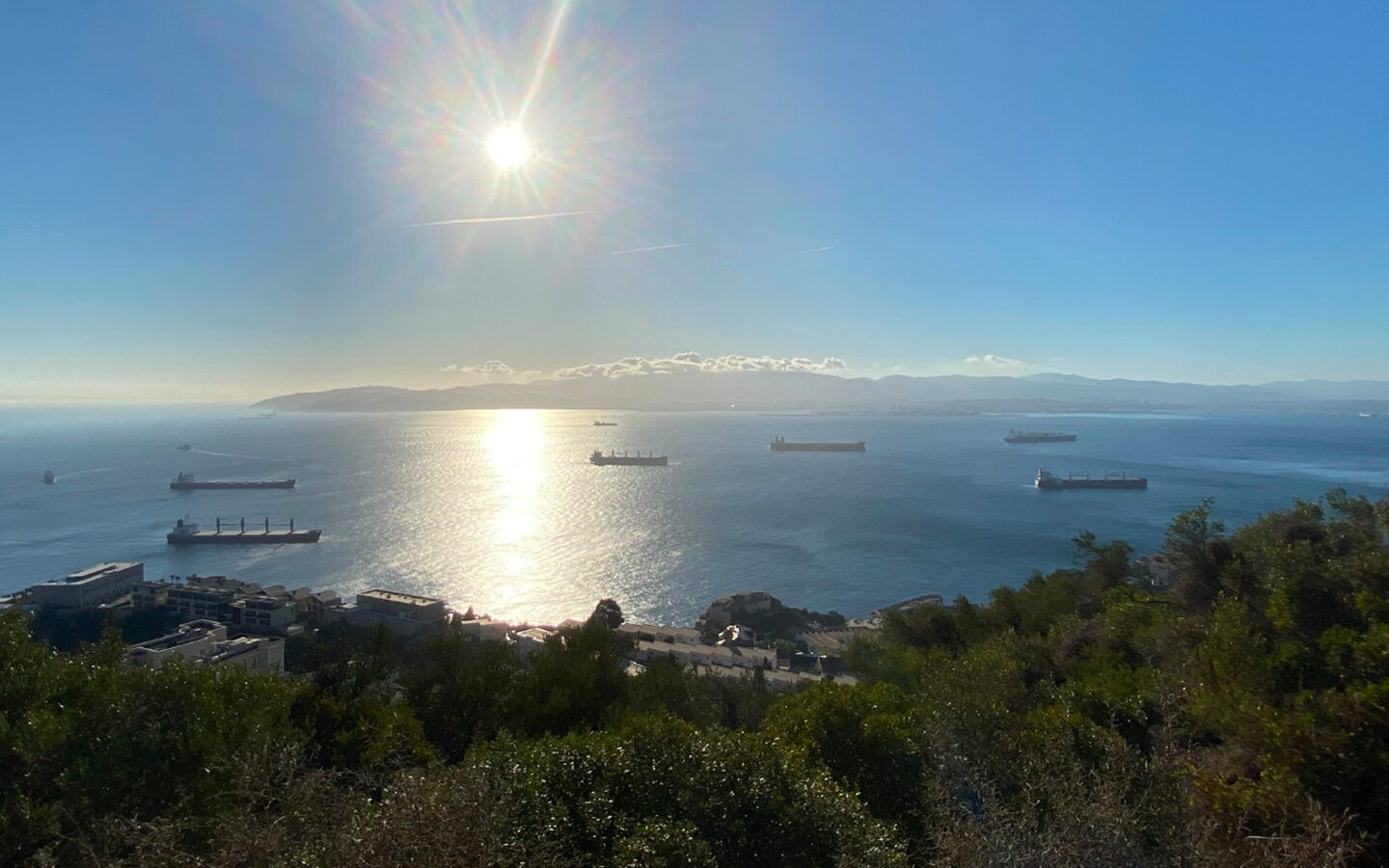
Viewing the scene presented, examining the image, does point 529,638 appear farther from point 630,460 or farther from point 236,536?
point 630,460

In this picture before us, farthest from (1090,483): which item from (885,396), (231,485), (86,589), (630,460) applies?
(885,396)

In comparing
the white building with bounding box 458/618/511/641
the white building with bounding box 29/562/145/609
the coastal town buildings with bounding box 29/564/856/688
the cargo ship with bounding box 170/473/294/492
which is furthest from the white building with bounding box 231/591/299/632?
the cargo ship with bounding box 170/473/294/492

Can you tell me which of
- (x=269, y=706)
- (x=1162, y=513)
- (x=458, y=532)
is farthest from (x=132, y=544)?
(x=1162, y=513)

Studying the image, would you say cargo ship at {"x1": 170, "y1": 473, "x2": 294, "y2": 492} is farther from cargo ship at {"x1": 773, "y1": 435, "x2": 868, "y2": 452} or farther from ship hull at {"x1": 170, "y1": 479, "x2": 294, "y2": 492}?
cargo ship at {"x1": 773, "y1": 435, "x2": 868, "y2": 452}

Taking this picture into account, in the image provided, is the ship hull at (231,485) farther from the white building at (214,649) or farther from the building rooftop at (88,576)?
the white building at (214,649)

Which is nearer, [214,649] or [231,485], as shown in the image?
[214,649]

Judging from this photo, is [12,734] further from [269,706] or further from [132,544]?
[132,544]

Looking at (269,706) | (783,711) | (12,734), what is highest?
(12,734)
